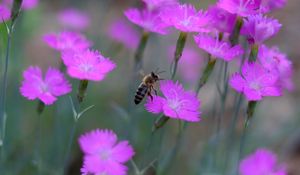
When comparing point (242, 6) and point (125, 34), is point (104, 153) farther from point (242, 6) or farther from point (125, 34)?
point (125, 34)

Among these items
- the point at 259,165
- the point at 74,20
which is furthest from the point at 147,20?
the point at 74,20

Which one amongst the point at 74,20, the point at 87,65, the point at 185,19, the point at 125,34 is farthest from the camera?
the point at 74,20

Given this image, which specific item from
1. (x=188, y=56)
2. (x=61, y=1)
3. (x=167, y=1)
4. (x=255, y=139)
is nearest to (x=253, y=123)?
(x=255, y=139)

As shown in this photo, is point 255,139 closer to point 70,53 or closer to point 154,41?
point 154,41

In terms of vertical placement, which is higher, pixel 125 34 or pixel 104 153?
pixel 125 34

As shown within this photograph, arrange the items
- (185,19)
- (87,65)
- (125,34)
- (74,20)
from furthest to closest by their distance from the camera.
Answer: (74,20) < (125,34) < (185,19) < (87,65)

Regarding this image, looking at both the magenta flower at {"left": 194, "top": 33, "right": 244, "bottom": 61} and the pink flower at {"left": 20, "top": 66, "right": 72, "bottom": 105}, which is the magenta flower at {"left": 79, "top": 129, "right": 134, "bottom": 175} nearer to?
the pink flower at {"left": 20, "top": 66, "right": 72, "bottom": 105}
